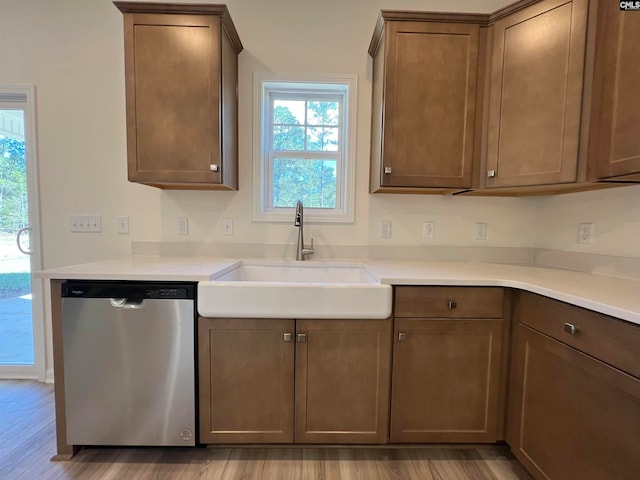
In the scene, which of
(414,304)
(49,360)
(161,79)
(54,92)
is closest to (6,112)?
(54,92)

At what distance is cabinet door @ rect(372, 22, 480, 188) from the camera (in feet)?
5.66

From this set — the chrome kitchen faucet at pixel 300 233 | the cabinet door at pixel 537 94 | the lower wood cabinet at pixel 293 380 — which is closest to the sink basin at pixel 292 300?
the lower wood cabinet at pixel 293 380

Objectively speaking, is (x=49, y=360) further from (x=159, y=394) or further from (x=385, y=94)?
(x=385, y=94)

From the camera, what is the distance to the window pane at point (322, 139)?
7.31 feet

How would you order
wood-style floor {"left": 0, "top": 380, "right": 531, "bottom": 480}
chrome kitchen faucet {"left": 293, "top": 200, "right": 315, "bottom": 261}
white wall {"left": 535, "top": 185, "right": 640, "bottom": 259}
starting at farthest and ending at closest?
chrome kitchen faucet {"left": 293, "top": 200, "right": 315, "bottom": 261} → white wall {"left": 535, "top": 185, "right": 640, "bottom": 259} → wood-style floor {"left": 0, "top": 380, "right": 531, "bottom": 480}

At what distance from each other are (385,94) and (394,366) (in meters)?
1.47

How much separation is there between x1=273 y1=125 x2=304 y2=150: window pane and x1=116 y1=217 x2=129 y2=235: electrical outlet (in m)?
1.16

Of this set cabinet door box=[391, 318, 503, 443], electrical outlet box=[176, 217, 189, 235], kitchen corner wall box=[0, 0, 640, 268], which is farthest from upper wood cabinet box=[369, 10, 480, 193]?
electrical outlet box=[176, 217, 189, 235]

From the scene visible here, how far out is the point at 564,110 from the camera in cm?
147

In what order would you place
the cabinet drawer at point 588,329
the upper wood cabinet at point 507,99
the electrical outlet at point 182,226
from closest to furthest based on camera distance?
1. the cabinet drawer at point 588,329
2. the upper wood cabinet at point 507,99
3. the electrical outlet at point 182,226

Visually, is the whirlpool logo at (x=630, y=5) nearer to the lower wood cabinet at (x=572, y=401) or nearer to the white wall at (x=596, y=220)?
the white wall at (x=596, y=220)

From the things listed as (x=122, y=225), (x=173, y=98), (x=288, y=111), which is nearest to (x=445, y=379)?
(x=288, y=111)

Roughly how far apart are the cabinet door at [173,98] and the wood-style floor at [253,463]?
1446 millimetres

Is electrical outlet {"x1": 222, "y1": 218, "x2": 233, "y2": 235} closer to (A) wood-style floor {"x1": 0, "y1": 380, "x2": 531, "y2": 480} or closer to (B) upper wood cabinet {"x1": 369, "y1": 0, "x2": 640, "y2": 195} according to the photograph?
(B) upper wood cabinet {"x1": 369, "y1": 0, "x2": 640, "y2": 195}
